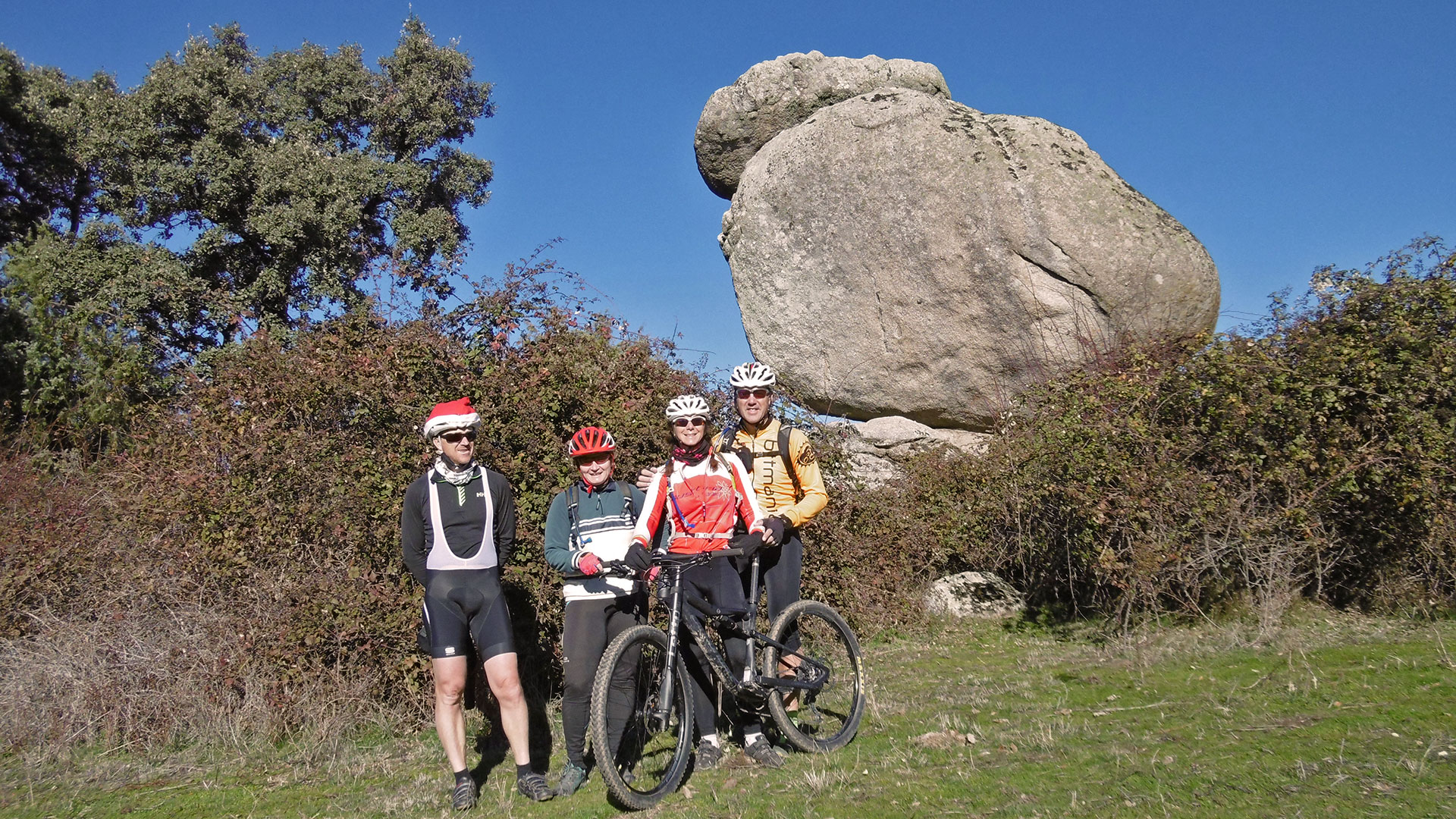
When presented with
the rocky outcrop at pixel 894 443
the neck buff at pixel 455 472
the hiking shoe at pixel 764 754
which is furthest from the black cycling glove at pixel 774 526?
the rocky outcrop at pixel 894 443

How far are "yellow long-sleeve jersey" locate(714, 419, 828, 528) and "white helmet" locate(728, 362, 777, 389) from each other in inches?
11.7

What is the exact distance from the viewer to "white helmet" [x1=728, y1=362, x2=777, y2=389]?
5.45 metres

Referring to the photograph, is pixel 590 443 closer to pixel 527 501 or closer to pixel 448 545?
pixel 448 545

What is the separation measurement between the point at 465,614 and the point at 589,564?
2.19 ft

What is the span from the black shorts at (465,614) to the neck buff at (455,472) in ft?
1.45

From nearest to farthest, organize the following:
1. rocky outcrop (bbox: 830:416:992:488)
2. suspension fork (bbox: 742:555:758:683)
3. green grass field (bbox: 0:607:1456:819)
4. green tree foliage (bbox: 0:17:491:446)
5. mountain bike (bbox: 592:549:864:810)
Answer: green grass field (bbox: 0:607:1456:819) → mountain bike (bbox: 592:549:864:810) → suspension fork (bbox: 742:555:758:683) → rocky outcrop (bbox: 830:416:992:488) → green tree foliage (bbox: 0:17:491:446)

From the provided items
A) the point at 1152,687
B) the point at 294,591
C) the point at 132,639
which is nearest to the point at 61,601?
the point at 132,639

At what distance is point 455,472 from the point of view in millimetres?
4867

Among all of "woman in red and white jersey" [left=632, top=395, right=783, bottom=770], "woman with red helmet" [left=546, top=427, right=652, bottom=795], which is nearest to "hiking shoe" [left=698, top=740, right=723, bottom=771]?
"woman in red and white jersey" [left=632, top=395, right=783, bottom=770]

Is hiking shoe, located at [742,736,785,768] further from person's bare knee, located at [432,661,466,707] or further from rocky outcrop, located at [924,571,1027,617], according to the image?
rocky outcrop, located at [924,571,1027,617]

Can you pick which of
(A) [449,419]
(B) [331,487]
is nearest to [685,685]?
(A) [449,419]

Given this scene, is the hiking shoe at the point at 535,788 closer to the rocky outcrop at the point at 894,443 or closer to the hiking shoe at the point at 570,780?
the hiking shoe at the point at 570,780

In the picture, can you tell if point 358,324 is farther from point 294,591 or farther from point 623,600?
point 623,600

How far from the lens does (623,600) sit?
16.6ft
